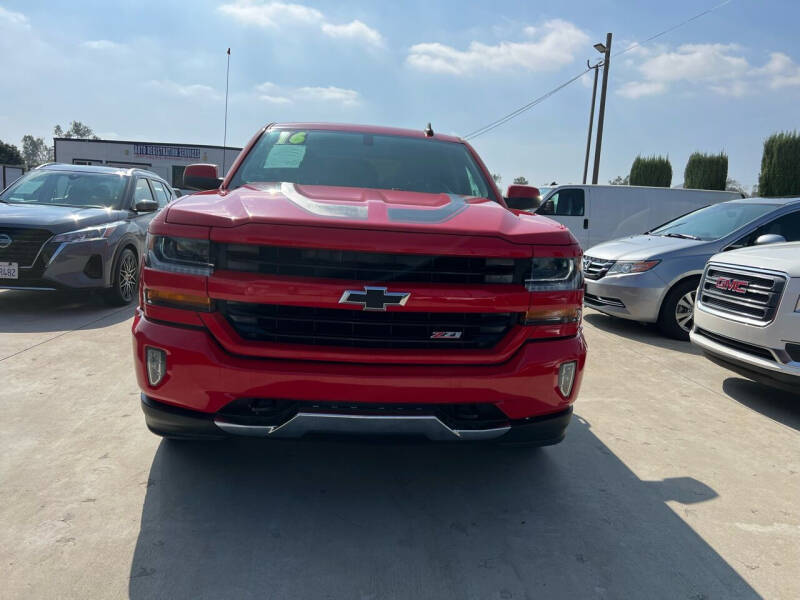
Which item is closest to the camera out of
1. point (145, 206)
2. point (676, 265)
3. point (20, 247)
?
point (20, 247)

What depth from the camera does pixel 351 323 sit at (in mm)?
2355

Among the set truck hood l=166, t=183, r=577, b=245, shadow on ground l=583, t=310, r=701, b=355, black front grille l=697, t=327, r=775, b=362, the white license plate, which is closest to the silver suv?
shadow on ground l=583, t=310, r=701, b=355

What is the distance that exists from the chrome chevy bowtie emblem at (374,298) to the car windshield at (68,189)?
6351 mm

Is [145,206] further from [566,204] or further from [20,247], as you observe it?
[566,204]

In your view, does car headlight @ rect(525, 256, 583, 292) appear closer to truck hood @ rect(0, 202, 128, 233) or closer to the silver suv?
the silver suv

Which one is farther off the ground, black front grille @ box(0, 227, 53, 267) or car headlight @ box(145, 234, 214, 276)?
car headlight @ box(145, 234, 214, 276)

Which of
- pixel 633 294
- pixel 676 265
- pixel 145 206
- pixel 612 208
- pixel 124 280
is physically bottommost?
pixel 124 280

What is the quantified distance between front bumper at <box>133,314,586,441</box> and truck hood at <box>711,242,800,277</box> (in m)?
2.88

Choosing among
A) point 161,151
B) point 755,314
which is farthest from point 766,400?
point 161,151

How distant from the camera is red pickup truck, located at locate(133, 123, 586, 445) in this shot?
7.52ft

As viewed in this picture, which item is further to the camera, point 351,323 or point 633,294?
point 633,294

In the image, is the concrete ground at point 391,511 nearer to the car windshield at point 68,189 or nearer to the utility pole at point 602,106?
the car windshield at point 68,189

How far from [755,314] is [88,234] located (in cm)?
659

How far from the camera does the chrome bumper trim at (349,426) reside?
7.52 feet
